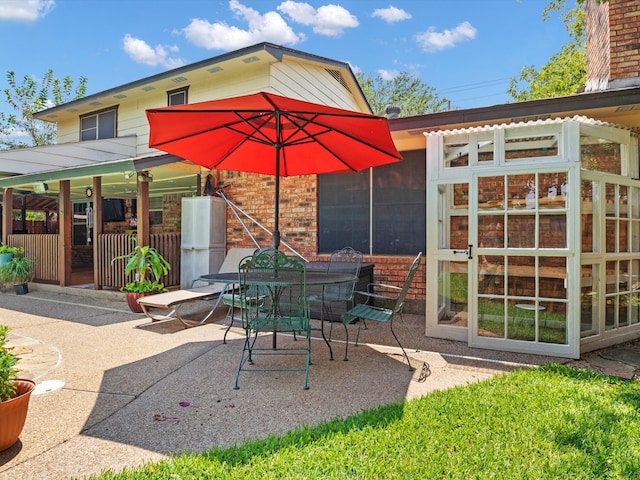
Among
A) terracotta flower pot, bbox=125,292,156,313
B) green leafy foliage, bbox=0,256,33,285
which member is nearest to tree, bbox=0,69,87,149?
green leafy foliage, bbox=0,256,33,285

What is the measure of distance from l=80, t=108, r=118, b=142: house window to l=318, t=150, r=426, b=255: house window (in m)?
8.12

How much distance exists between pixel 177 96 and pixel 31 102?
67.4 feet

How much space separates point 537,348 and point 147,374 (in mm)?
4111

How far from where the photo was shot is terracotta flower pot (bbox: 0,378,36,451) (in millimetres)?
2250

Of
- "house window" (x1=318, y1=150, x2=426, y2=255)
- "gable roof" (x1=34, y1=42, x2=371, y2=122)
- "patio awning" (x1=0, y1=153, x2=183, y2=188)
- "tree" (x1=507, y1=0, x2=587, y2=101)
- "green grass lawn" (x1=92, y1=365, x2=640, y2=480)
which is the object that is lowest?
"green grass lawn" (x1=92, y1=365, x2=640, y2=480)

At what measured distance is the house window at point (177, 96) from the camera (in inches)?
391

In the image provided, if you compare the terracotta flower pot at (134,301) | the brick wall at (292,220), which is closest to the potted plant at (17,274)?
the terracotta flower pot at (134,301)

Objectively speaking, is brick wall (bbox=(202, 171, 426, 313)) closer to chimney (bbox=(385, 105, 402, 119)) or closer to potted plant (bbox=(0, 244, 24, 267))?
chimney (bbox=(385, 105, 402, 119))

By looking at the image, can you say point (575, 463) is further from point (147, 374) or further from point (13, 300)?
point (13, 300)

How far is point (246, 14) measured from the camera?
1703cm

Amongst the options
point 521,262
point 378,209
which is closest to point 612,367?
point 521,262

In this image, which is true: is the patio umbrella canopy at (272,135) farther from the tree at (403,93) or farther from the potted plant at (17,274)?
the tree at (403,93)

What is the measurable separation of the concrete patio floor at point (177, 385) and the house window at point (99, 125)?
7.73m

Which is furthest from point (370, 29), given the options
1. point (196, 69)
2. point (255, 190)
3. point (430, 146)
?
point (430, 146)
